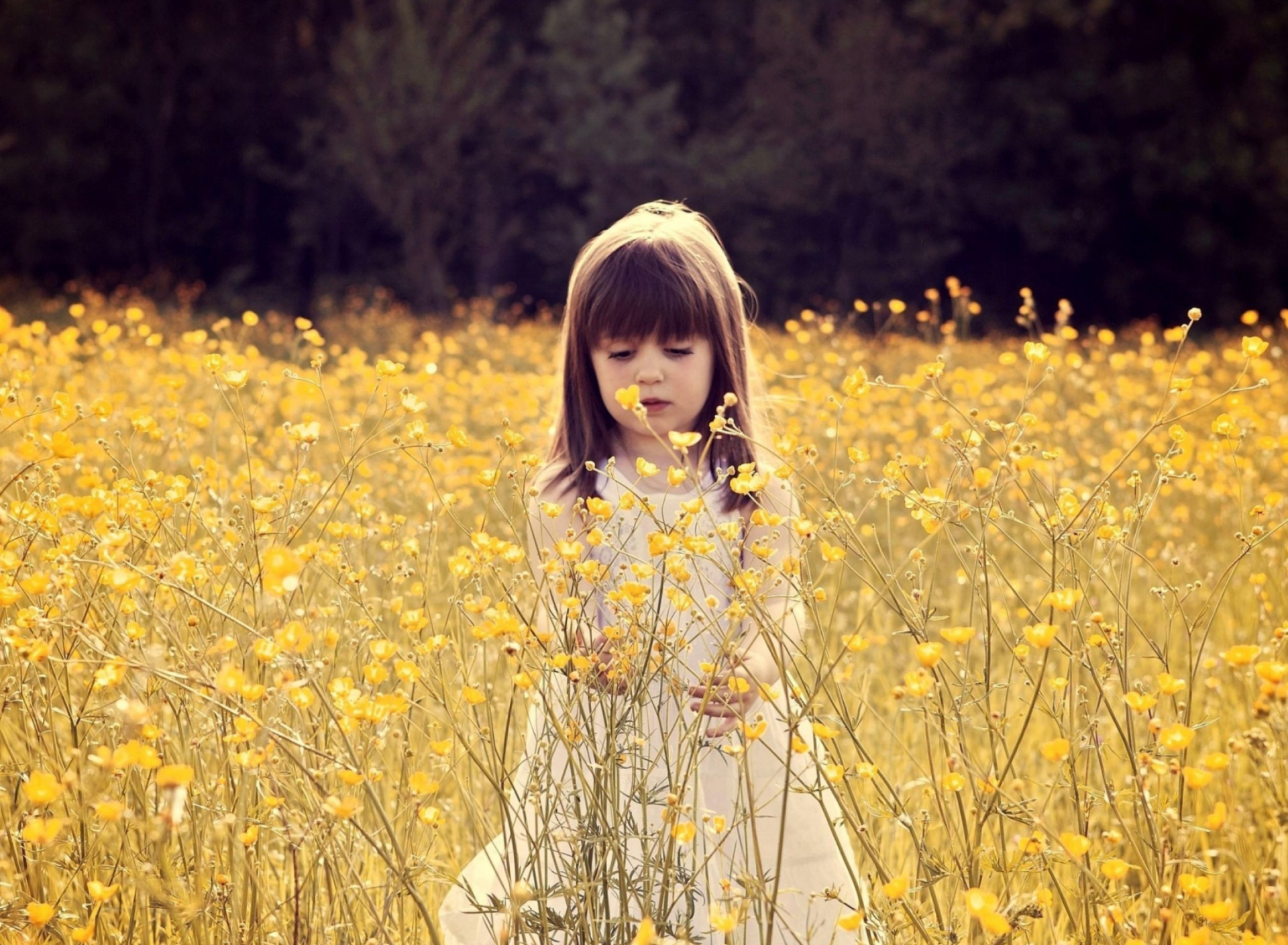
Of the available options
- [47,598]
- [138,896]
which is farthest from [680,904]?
[47,598]

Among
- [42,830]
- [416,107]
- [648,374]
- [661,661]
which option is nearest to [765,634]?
[661,661]

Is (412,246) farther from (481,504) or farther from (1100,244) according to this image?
(481,504)

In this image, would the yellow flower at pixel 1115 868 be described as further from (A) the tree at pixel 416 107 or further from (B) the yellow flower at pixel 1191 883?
(A) the tree at pixel 416 107

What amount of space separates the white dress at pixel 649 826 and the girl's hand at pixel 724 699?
2 cm

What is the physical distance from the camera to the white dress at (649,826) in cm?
111

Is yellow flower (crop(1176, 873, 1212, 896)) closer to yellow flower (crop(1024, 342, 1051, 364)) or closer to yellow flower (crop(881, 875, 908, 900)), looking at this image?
yellow flower (crop(881, 875, 908, 900))

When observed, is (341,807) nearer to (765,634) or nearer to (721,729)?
(765,634)

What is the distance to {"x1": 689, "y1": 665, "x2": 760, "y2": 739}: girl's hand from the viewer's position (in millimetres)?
1080

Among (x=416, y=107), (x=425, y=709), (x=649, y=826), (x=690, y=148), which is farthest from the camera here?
(x=690, y=148)

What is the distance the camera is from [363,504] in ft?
5.00

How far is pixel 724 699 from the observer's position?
46.4 inches

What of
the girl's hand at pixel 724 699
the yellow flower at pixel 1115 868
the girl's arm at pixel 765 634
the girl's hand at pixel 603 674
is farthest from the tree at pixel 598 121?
the yellow flower at pixel 1115 868

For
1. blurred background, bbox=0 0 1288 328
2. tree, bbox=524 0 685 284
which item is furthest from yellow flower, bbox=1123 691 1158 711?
blurred background, bbox=0 0 1288 328

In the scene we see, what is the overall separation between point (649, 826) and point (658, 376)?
0.67 metres
